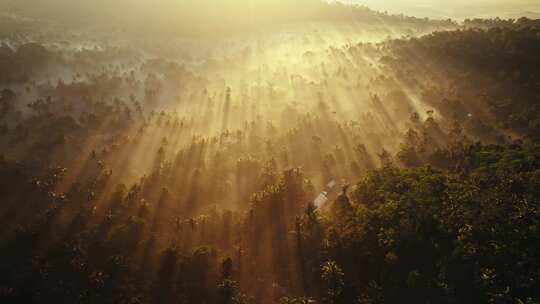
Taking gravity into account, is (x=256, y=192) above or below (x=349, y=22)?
below

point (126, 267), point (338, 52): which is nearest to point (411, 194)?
point (126, 267)

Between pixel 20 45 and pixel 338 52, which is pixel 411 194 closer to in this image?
pixel 338 52

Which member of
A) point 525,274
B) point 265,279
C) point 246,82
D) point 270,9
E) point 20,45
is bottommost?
point 265,279

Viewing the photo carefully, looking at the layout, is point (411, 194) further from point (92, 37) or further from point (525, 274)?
point (92, 37)

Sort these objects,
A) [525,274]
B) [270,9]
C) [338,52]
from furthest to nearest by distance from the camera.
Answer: [270,9] < [338,52] < [525,274]

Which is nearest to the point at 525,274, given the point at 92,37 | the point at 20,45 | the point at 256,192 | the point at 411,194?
the point at 411,194

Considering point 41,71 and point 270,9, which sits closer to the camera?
point 41,71

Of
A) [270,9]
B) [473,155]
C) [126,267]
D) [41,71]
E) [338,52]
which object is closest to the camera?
[126,267]
